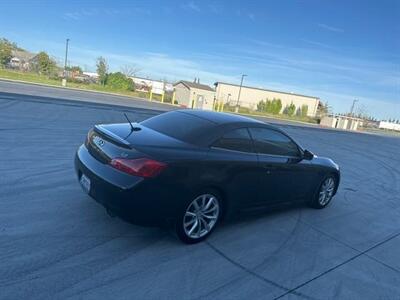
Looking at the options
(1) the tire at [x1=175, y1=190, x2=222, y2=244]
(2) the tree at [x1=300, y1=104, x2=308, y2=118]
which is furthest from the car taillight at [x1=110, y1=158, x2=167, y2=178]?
(2) the tree at [x1=300, y1=104, x2=308, y2=118]

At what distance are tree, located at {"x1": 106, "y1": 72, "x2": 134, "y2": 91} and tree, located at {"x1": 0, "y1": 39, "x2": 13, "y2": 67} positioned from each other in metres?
17.4

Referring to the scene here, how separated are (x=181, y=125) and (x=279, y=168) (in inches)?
61.4

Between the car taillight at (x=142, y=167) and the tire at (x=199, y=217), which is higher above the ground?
the car taillight at (x=142, y=167)

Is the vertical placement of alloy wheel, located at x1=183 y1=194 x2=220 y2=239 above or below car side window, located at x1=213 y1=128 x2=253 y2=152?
below

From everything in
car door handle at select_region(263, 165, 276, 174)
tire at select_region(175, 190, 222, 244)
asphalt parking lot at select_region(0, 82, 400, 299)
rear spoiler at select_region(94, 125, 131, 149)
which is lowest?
asphalt parking lot at select_region(0, 82, 400, 299)

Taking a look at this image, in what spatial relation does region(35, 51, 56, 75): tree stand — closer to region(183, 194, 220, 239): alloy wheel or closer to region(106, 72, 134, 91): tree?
region(106, 72, 134, 91): tree

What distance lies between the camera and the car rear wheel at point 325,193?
237 inches

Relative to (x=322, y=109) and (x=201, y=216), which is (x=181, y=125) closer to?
(x=201, y=216)

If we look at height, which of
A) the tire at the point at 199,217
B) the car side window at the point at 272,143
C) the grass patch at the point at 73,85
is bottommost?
the grass patch at the point at 73,85

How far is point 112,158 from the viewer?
3.72 meters

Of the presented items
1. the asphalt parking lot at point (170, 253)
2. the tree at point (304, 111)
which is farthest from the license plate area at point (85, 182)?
the tree at point (304, 111)

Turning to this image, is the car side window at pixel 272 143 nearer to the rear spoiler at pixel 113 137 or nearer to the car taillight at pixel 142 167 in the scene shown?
the car taillight at pixel 142 167

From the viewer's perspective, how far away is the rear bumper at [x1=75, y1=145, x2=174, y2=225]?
3.49 m

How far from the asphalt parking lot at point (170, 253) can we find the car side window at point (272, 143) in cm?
103
